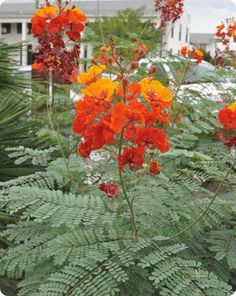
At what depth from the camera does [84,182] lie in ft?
9.08

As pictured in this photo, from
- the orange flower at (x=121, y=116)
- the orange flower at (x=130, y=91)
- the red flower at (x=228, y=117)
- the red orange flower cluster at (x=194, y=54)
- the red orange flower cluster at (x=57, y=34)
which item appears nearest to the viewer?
the orange flower at (x=121, y=116)

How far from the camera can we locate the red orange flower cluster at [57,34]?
2.47m

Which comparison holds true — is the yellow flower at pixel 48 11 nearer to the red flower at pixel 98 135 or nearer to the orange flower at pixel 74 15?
the orange flower at pixel 74 15

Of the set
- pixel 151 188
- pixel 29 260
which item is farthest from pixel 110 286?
pixel 151 188

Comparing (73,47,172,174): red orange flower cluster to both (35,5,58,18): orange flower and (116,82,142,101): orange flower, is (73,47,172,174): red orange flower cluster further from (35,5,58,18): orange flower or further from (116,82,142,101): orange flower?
(35,5,58,18): orange flower

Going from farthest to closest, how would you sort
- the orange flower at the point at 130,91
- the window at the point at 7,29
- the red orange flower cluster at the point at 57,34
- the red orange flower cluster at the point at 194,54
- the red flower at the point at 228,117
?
1. the window at the point at 7,29
2. the red orange flower cluster at the point at 194,54
3. the red orange flower cluster at the point at 57,34
4. the red flower at the point at 228,117
5. the orange flower at the point at 130,91

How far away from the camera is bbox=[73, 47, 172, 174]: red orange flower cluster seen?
5.23 ft

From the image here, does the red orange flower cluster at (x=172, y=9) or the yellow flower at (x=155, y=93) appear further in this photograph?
the red orange flower cluster at (x=172, y=9)

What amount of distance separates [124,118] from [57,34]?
40.7 inches

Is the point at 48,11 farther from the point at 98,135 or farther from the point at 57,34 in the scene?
the point at 98,135

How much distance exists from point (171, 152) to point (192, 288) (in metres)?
0.73

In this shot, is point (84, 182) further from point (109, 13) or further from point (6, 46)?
point (109, 13)

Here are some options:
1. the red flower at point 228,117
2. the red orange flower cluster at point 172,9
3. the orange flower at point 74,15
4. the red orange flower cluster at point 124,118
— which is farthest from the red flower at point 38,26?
the red orange flower cluster at point 172,9

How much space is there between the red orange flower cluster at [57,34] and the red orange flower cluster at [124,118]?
805mm
